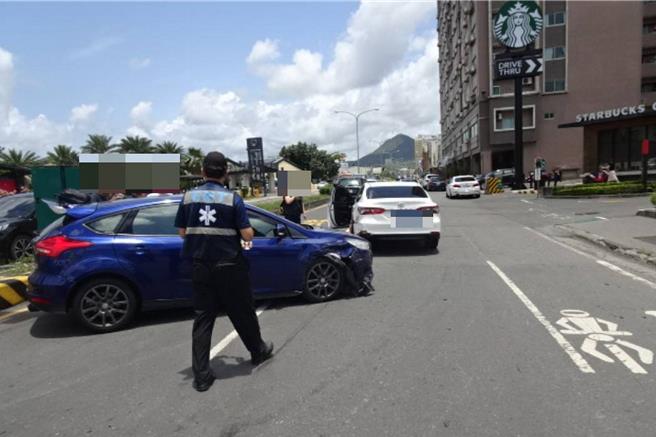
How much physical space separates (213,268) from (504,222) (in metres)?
14.0

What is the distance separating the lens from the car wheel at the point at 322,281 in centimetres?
635

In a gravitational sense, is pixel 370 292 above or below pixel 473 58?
below

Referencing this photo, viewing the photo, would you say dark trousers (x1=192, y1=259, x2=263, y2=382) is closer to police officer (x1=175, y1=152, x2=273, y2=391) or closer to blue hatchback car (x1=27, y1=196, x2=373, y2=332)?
police officer (x1=175, y1=152, x2=273, y2=391)

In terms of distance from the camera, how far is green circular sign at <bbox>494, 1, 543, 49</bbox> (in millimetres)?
34309

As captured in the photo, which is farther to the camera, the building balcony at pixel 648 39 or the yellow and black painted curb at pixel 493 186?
the building balcony at pixel 648 39

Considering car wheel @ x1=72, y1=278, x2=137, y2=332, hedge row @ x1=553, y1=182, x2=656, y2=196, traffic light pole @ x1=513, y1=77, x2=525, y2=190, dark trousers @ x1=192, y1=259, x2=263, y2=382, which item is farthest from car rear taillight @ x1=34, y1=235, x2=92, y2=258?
traffic light pole @ x1=513, y1=77, x2=525, y2=190

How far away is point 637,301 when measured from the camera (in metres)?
6.08

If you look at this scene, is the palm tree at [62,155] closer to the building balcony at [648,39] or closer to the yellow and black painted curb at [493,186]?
the yellow and black painted curb at [493,186]

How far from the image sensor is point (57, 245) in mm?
5281

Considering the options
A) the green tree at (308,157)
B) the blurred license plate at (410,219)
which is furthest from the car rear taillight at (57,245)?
the green tree at (308,157)

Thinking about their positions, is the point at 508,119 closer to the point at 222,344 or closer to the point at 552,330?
the point at 552,330

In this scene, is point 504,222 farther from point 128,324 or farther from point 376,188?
point 128,324

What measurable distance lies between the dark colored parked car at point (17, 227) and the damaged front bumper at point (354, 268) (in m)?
7.40

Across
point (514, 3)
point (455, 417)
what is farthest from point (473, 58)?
point (455, 417)
